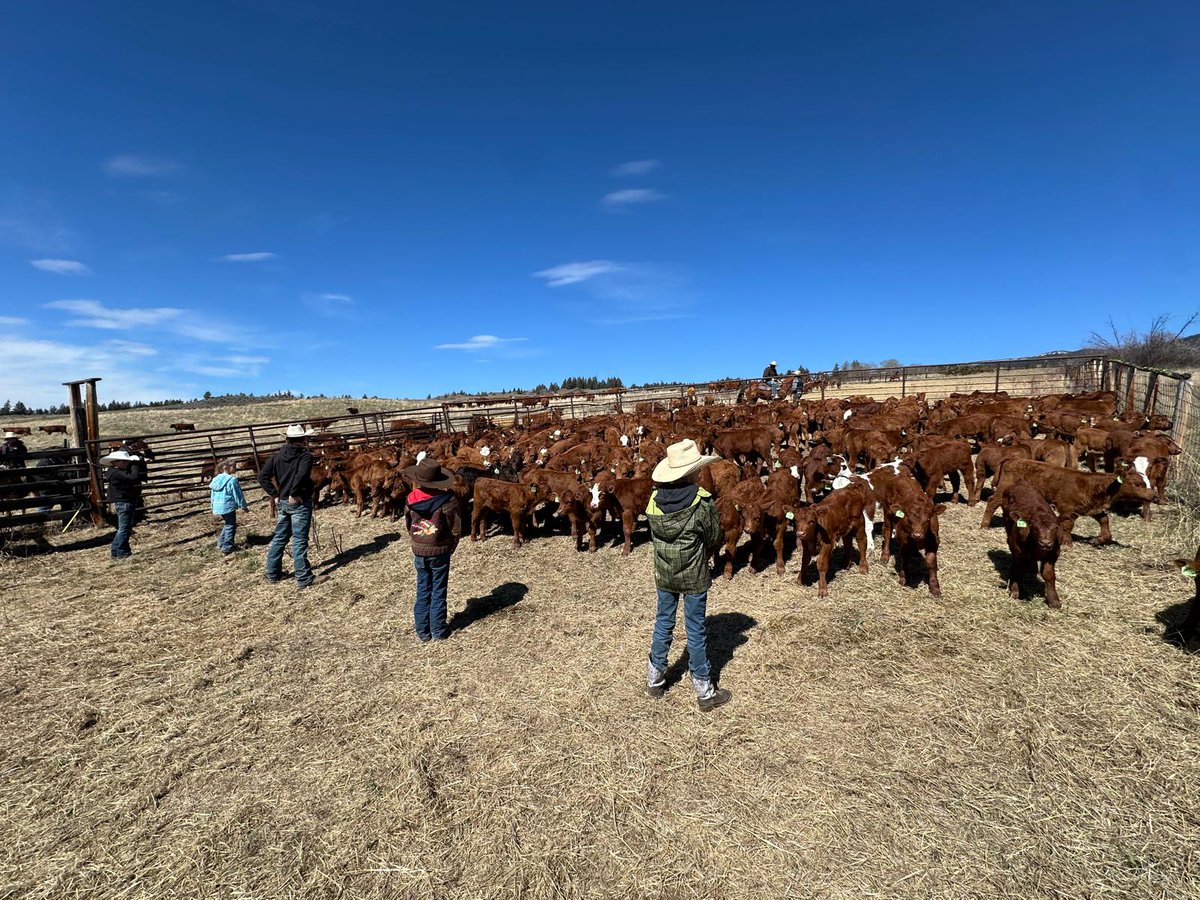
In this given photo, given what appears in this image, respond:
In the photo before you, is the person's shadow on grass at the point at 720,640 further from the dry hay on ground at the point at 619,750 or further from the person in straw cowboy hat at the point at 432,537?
the person in straw cowboy hat at the point at 432,537

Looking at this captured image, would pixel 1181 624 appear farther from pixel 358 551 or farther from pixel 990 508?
pixel 358 551

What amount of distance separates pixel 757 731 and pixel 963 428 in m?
11.3

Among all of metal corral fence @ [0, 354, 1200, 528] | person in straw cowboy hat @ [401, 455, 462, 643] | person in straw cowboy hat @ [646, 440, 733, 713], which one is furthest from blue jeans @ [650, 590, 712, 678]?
metal corral fence @ [0, 354, 1200, 528]

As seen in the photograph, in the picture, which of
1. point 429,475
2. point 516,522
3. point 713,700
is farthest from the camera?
point 516,522

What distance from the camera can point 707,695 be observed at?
15.8 ft

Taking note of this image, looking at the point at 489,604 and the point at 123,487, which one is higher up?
the point at 123,487

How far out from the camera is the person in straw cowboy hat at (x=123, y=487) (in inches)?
393

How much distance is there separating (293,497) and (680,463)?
6.14 meters

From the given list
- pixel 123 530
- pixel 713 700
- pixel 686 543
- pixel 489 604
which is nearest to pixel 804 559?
pixel 713 700

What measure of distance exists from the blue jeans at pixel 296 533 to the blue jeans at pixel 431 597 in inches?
115

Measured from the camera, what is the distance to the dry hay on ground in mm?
3379

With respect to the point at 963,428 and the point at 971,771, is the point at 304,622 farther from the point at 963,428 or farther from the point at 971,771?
the point at 963,428

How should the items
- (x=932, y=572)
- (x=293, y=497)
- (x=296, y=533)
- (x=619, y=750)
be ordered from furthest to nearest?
(x=296, y=533) → (x=293, y=497) → (x=932, y=572) → (x=619, y=750)

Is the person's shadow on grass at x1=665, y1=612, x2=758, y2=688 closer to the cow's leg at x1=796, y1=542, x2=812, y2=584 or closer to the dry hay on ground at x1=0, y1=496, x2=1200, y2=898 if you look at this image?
the dry hay on ground at x1=0, y1=496, x2=1200, y2=898
